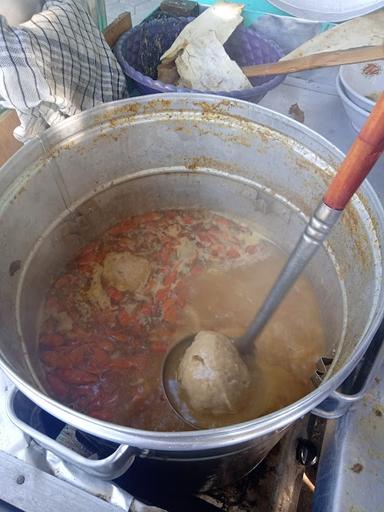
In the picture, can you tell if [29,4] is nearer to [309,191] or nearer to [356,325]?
[309,191]

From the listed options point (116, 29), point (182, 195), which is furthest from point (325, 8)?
point (182, 195)

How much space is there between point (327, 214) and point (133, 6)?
3.40 metres

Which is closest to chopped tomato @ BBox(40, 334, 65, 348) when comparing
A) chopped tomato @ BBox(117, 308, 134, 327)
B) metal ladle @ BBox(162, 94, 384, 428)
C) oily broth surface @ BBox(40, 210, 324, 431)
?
oily broth surface @ BBox(40, 210, 324, 431)

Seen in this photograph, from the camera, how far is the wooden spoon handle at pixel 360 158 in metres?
0.60

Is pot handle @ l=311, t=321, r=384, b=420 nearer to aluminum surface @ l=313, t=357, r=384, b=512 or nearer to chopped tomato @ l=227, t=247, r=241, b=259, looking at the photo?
aluminum surface @ l=313, t=357, r=384, b=512

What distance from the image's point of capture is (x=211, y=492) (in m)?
1.20

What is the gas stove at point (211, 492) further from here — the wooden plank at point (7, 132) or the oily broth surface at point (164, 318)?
the wooden plank at point (7, 132)

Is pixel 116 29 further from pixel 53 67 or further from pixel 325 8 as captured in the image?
pixel 325 8

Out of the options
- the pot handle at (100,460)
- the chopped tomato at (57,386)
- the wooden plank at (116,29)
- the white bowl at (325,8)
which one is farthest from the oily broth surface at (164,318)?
the white bowl at (325,8)

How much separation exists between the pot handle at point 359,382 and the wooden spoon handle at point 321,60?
850 mm

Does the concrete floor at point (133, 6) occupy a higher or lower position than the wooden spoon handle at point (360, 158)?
lower

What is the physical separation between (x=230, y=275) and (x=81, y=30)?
0.92 metres

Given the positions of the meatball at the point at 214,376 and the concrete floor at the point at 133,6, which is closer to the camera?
the meatball at the point at 214,376

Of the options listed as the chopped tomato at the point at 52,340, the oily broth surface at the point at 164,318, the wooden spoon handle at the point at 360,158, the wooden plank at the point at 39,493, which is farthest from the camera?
the chopped tomato at the point at 52,340
